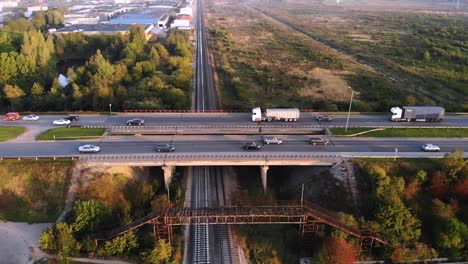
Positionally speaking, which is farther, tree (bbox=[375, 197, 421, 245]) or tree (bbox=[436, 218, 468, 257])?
tree (bbox=[375, 197, 421, 245])

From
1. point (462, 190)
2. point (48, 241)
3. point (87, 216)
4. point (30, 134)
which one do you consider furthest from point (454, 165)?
point (30, 134)

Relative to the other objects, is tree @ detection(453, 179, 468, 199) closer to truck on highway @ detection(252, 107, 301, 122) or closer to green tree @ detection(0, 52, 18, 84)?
truck on highway @ detection(252, 107, 301, 122)

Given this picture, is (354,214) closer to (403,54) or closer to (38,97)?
(38,97)

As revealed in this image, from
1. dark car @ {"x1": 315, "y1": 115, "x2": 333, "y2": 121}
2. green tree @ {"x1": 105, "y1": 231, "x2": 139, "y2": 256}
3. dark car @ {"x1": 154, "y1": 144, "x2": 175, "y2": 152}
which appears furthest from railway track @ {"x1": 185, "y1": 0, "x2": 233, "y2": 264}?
dark car @ {"x1": 315, "y1": 115, "x2": 333, "y2": 121}

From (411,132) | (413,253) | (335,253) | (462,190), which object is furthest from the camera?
(411,132)

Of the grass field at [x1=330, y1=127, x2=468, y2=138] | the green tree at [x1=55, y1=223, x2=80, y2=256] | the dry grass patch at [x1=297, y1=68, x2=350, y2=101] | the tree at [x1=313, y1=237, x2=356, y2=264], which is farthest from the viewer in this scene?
the dry grass patch at [x1=297, y1=68, x2=350, y2=101]

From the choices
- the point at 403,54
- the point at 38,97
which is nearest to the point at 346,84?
the point at 403,54

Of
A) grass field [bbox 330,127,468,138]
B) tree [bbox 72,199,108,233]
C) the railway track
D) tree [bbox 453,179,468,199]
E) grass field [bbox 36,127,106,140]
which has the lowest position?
the railway track

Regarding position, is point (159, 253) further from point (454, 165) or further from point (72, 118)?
point (454, 165)
